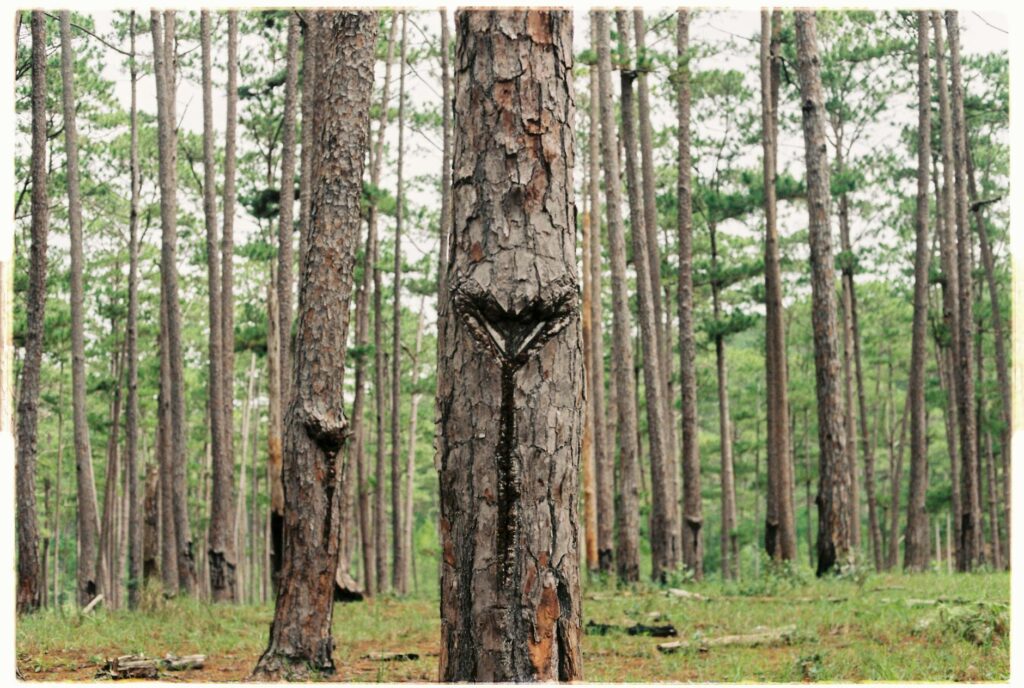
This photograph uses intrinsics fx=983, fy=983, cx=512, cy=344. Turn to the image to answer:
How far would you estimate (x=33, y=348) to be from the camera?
342 inches

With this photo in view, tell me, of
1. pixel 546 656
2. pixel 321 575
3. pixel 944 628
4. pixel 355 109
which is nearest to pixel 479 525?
pixel 546 656

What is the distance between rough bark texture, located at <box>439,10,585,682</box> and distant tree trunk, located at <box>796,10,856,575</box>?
9.01 m

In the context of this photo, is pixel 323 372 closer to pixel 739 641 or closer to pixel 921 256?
pixel 739 641

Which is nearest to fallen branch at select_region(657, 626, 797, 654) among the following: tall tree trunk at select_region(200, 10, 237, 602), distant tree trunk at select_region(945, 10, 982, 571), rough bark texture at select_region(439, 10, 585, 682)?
rough bark texture at select_region(439, 10, 585, 682)

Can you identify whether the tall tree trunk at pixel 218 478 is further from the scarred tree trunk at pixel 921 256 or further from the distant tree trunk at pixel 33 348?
the scarred tree trunk at pixel 921 256

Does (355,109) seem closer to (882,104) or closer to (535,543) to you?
(535,543)

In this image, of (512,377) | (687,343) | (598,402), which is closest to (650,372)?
(687,343)

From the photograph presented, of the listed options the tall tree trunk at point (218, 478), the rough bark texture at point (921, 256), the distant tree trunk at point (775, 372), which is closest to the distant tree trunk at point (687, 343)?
the distant tree trunk at point (775, 372)

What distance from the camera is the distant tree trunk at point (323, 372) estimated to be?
552 centimetres

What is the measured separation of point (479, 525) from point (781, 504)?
Result: 1085 centimetres

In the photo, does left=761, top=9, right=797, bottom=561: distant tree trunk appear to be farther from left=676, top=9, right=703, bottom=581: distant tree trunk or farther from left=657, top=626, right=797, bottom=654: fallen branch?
left=657, top=626, right=797, bottom=654: fallen branch

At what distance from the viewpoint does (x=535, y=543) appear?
2422mm

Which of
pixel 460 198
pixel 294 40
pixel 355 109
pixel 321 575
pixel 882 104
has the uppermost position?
pixel 882 104

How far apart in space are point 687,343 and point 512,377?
12.7 meters
